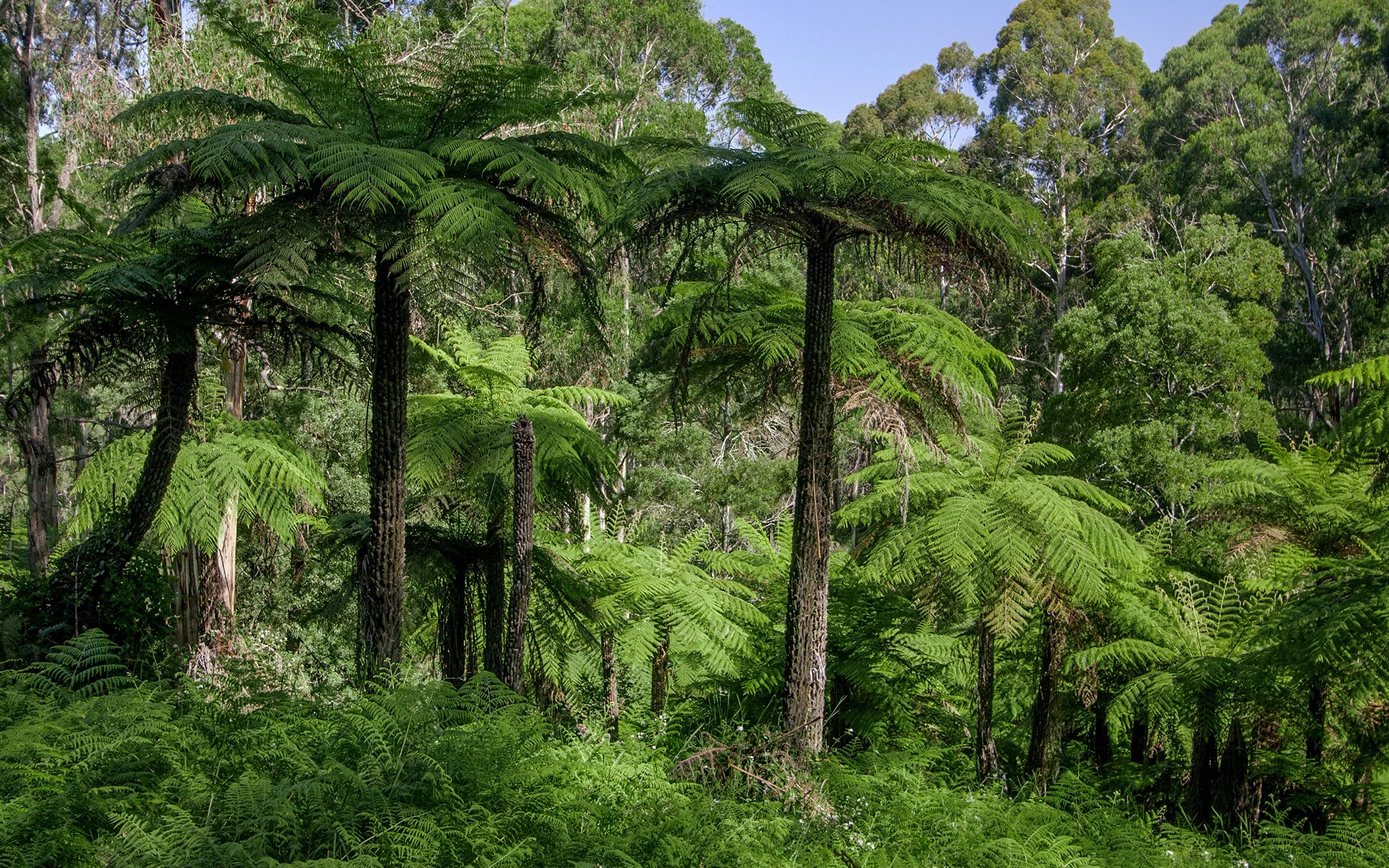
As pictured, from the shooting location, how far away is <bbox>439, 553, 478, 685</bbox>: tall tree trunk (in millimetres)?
5465

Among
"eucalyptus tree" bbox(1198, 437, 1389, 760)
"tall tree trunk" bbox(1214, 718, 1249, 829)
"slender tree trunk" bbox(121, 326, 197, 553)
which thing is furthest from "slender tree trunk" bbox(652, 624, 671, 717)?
"eucalyptus tree" bbox(1198, 437, 1389, 760)

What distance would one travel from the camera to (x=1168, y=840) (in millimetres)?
5012

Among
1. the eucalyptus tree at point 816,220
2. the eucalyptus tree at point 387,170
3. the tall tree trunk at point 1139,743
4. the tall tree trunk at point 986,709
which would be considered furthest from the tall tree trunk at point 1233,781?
the eucalyptus tree at point 387,170

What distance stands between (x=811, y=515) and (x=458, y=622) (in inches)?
87.3

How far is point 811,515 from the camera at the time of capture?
4918mm

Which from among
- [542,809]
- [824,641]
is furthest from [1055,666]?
[542,809]

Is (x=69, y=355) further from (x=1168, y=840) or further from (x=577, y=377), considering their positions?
(x=577, y=377)

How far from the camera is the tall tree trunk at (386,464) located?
445 cm

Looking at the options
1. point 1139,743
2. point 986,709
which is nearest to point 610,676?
point 986,709

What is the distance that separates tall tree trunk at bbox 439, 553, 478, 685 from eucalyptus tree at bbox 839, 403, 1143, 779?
264 centimetres

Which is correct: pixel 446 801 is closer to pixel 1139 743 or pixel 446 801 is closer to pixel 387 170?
pixel 387 170

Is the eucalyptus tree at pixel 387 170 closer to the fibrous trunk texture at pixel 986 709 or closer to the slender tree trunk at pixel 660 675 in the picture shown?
the slender tree trunk at pixel 660 675

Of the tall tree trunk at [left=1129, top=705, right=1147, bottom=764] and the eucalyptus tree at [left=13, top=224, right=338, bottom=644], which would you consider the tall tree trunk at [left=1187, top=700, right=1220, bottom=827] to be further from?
the eucalyptus tree at [left=13, top=224, right=338, bottom=644]

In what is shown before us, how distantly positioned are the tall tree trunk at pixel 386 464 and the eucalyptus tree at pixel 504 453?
0.55 meters
